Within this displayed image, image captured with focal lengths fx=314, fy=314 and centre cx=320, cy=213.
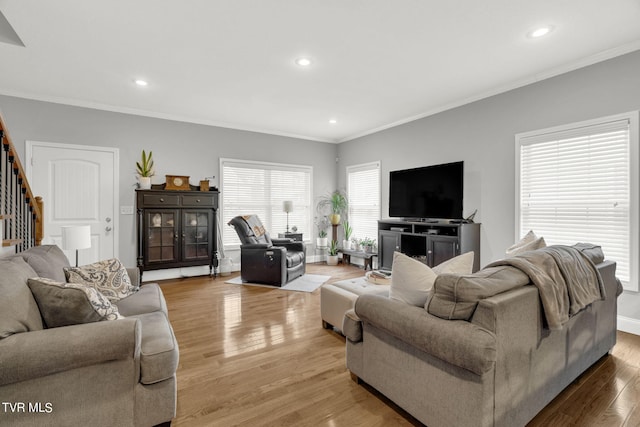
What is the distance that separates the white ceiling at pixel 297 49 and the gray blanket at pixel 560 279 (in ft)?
6.10

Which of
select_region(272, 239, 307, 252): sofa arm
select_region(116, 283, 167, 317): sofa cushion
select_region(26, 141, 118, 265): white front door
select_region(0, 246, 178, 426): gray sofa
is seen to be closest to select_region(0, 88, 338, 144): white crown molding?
select_region(26, 141, 118, 265): white front door

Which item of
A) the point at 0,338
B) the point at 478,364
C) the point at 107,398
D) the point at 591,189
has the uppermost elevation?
the point at 591,189

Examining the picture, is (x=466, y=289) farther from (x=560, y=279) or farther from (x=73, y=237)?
(x=73, y=237)

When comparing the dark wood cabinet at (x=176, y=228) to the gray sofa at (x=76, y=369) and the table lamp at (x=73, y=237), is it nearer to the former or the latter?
the table lamp at (x=73, y=237)

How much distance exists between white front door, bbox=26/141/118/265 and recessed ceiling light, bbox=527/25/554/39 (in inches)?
211

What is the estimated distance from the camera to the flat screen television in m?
4.27

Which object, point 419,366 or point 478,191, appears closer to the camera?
point 419,366

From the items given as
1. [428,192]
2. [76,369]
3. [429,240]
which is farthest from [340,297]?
[428,192]

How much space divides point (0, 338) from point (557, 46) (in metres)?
4.41

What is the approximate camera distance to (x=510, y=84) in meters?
3.76

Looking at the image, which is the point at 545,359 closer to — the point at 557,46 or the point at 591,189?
the point at 591,189

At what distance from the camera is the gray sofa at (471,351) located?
140 centimetres

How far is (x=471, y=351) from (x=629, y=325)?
2853 mm

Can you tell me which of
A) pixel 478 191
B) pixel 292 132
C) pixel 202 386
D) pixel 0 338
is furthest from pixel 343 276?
pixel 0 338
